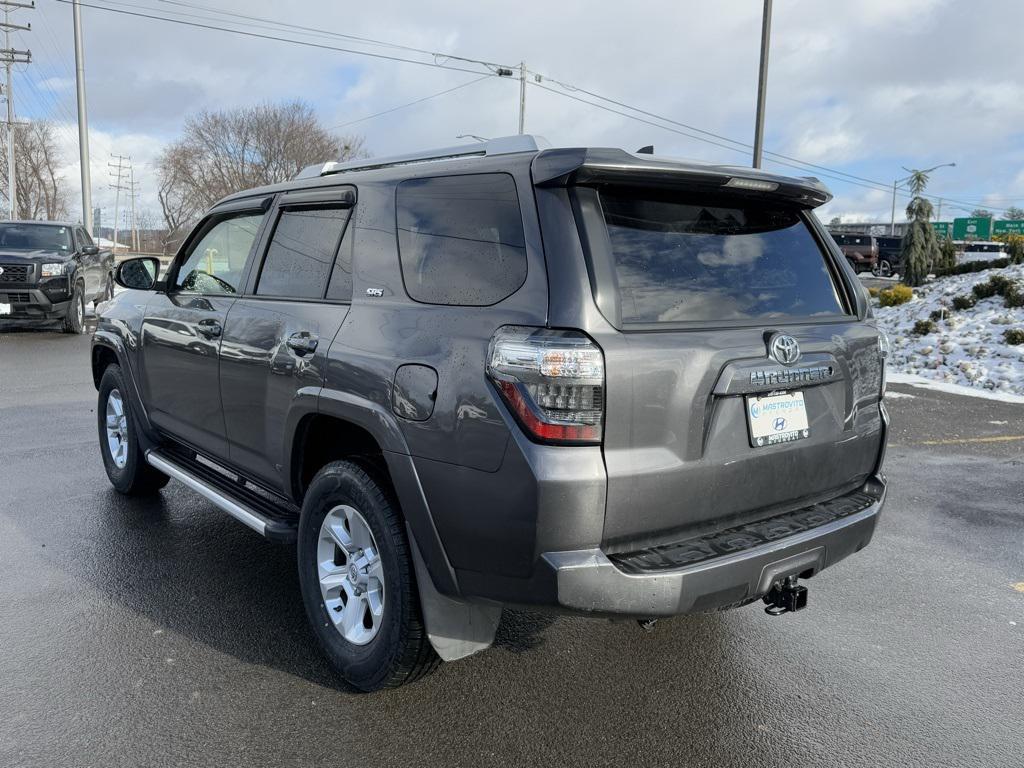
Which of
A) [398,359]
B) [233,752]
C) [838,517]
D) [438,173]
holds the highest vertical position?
[438,173]

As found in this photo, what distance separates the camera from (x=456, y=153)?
10.7 feet

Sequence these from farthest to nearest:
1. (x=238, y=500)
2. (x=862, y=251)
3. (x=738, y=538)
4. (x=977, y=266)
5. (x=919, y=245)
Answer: (x=862, y=251)
(x=919, y=245)
(x=977, y=266)
(x=238, y=500)
(x=738, y=538)

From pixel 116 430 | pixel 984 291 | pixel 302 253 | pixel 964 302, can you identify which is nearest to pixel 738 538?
pixel 302 253

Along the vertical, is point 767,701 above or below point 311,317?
below

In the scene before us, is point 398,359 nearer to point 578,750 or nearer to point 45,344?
point 578,750

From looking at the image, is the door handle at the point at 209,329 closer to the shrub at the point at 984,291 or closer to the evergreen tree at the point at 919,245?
the shrub at the point at 984,291

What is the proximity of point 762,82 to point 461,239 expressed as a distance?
16.9 metres

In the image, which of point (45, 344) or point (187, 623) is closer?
point (187, 623)

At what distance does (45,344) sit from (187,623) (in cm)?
1172

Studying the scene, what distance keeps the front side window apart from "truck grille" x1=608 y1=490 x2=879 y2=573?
244 cm

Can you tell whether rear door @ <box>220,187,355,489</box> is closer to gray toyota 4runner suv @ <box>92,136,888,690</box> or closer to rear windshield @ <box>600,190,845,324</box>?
gray toyota 4runner suv @ <box>92,136,888,690</box>

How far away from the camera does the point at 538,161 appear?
2.68 metres

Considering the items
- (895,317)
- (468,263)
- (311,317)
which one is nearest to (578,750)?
(468,263)

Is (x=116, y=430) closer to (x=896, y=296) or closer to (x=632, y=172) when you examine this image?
(x=632, y=172)
